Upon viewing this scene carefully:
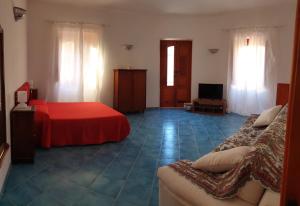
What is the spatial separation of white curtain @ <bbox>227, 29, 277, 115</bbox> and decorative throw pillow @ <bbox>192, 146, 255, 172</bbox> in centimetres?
577

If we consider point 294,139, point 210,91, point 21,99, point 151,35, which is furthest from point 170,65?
point 294,139

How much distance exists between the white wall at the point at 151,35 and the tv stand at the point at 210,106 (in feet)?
1.64

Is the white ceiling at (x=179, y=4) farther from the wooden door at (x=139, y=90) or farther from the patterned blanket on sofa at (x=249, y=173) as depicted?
the patterned blanket on sofa at (x=249, y=173)

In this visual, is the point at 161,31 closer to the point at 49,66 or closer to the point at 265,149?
the point at 49,66

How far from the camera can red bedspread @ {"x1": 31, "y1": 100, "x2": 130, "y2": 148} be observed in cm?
447

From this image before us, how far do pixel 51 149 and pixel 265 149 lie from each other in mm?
3428

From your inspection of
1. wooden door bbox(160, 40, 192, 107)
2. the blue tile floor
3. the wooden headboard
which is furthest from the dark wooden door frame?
wooden door bbox(160, 40, 192, 107)

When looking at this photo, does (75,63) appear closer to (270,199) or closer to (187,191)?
(187,191)

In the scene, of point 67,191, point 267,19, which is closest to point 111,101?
point 267,19

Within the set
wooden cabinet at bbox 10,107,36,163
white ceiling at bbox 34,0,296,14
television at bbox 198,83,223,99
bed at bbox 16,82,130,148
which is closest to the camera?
wooden cabinet at bbox 10,107,36,163

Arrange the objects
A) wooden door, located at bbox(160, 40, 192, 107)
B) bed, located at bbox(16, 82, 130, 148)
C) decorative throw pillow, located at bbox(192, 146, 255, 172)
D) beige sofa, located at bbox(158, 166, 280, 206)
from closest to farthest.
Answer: beige sofa, located at bbox(158, 166, 280, 206) < decorative throw pillow, located at bbox(192, 146, 255, 172) < bed, located at bbox(16, 82, 130, 148) < wooden door, located at bbox(160, 40, 192, 107)

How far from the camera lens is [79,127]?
15.2ft

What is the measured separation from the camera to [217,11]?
773 cm

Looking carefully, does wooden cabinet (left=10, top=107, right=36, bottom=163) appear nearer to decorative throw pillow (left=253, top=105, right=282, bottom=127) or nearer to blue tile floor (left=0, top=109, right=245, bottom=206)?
blue tile floor (left=0, top=109, right=245, bottom=206)
